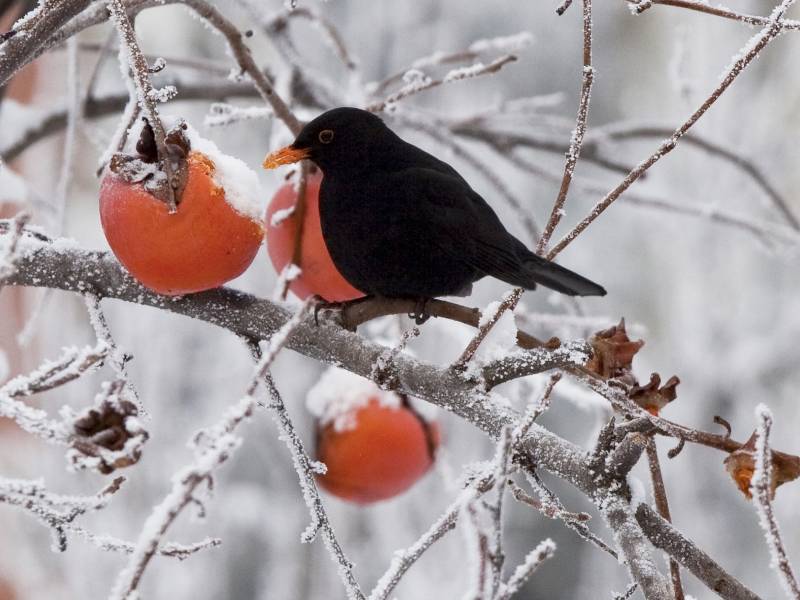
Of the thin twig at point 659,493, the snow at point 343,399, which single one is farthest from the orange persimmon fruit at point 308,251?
the thin twig at point 659,493

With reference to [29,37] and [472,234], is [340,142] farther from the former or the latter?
[29,37]

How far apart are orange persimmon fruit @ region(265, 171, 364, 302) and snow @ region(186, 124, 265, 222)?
0.20m

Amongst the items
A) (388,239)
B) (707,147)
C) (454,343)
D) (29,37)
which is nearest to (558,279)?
(388,239)

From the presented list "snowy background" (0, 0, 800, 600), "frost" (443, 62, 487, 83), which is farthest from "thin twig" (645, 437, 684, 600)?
"snowy background" (0, 0, 800, 600)

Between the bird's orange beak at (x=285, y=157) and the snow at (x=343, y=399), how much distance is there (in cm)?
46

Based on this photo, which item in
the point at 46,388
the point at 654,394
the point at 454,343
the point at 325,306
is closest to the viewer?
the point at 46,388

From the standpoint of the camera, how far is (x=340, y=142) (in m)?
1.35

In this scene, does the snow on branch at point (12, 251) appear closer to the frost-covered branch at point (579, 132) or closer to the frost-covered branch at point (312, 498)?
the frost-covered branch at point (312, 498)

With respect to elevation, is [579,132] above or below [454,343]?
below

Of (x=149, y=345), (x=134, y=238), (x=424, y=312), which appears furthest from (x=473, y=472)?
(x=149, y=345)

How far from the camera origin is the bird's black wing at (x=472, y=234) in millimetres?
1191

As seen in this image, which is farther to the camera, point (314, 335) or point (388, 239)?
point (388, 239)

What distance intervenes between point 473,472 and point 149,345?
3881 mm

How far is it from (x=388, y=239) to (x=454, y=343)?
2614mm
